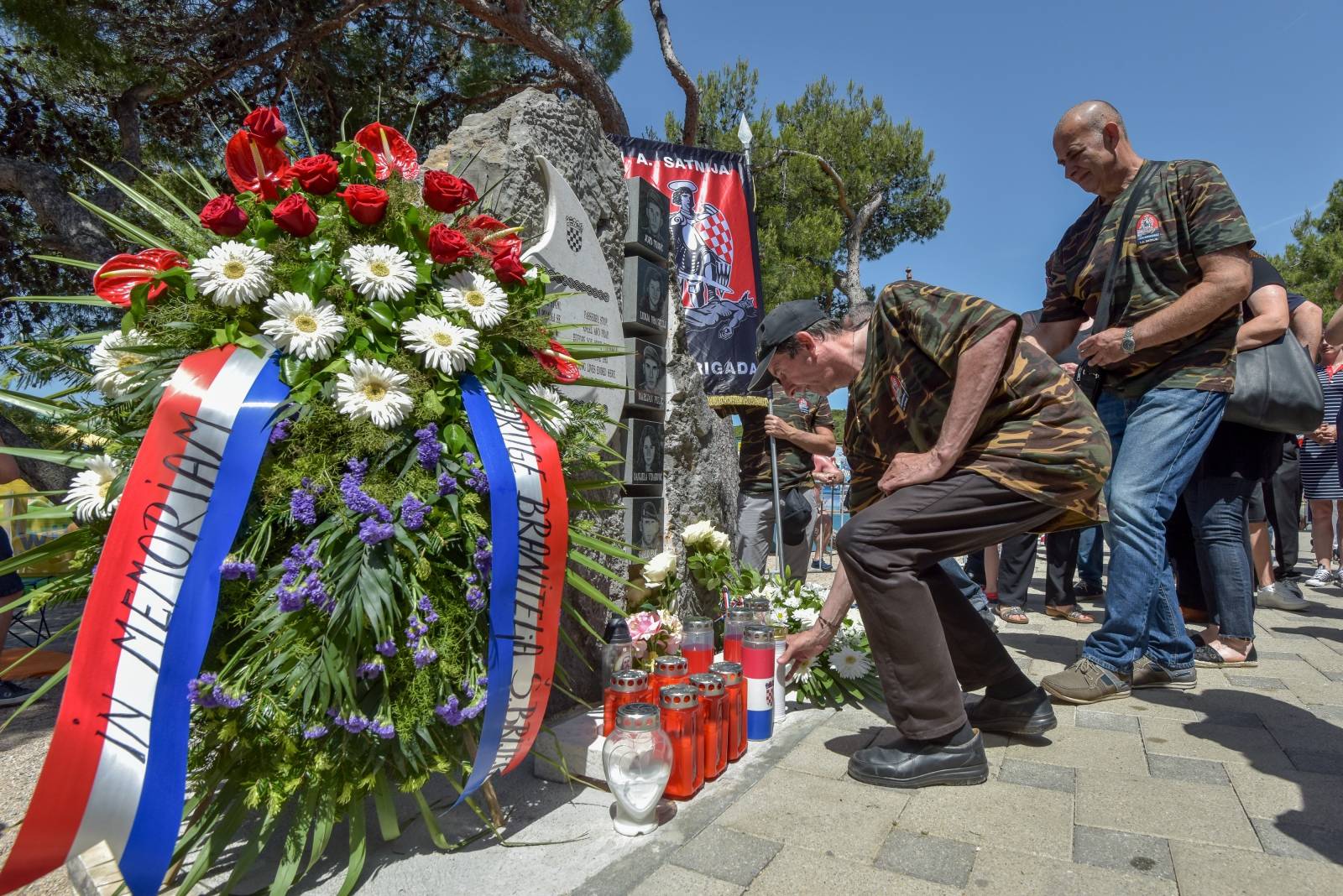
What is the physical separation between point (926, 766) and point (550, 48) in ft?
27.4

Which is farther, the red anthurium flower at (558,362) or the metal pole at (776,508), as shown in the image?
the metal pole at (776,508)

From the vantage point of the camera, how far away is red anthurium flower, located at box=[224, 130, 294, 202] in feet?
6.40

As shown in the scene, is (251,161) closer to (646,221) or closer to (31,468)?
(646,221)

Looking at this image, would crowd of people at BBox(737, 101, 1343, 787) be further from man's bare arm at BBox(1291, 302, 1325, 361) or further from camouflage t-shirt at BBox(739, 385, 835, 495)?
camouflage t-shirt at BBox(739, 385, 835, 495)

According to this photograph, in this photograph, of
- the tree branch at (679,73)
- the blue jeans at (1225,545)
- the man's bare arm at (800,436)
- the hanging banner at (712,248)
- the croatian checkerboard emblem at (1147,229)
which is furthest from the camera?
the tree branch at (679,73)

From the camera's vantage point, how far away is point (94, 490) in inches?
65.2

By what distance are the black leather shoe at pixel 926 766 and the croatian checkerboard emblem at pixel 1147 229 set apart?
1.88m

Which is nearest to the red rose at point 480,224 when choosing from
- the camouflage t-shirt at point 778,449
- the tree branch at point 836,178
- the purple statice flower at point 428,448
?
the purple statice flower at point 428,448

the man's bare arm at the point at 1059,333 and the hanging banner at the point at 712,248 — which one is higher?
the hanging banner at the point at 712,248

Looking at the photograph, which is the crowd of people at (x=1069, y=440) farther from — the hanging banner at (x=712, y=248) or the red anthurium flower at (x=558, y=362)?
the hanging banner at (x=712, y=248)

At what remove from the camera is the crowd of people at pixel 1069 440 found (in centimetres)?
216

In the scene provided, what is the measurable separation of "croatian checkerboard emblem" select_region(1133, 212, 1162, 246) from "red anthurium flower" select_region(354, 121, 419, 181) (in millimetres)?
2481

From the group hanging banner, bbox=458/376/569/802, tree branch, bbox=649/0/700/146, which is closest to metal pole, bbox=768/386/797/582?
hanging banner, bbox=458/376/569/802

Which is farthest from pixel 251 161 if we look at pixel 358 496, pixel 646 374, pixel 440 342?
pixel 646 374
